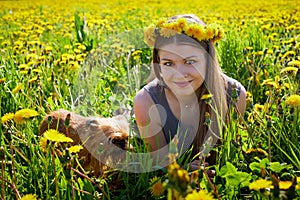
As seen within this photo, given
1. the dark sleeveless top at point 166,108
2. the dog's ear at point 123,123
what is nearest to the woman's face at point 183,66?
the dark sleeveless top at point 166,108

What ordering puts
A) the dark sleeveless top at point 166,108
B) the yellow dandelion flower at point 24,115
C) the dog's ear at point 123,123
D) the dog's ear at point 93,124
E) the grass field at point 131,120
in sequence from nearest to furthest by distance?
the grass field at point 131,120 → the yellow dandelion flower at point 24,115 → the dog's ear at point 93,124 → the dog's ear at point 123,123 → the dark sleeveless top at point 166,108

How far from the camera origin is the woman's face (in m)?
1.80

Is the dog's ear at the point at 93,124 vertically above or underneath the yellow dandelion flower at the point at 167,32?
underneath

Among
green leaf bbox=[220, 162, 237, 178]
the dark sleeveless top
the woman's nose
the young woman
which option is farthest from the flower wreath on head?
green leaf bbox=[220, 162, 237, 178]

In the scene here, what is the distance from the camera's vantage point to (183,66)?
180 cm

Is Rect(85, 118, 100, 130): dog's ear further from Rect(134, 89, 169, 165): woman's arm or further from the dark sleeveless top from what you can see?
the dark sleeveless top

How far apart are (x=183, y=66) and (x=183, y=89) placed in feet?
0.40

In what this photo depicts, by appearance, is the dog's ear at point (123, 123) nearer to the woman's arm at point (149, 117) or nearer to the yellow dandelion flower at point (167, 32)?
the woman's arm at point (149, 117)

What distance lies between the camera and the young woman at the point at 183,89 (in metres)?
1.80

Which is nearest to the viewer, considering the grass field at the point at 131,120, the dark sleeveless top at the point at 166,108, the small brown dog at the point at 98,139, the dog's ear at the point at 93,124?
the grass field at the point at 131,120

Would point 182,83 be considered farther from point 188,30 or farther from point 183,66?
point 188,30

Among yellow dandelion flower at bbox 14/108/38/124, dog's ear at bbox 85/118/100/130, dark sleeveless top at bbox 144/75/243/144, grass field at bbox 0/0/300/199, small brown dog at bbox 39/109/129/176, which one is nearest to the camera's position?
grass field at bbox 0/0/300/199

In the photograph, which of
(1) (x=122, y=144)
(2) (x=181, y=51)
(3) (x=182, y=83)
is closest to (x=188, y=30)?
(2) (x=181, y=51)

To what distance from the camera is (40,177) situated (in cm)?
149
